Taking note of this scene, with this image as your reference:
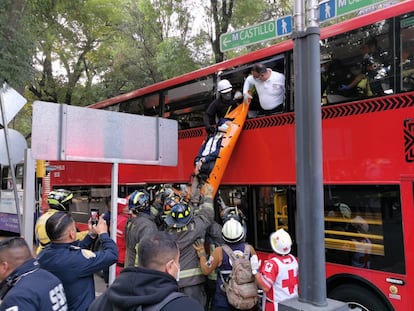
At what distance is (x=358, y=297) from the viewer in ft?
15.6

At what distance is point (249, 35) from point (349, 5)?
0.92 m

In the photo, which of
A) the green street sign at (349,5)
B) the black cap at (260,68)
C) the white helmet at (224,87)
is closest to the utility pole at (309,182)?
→ the green street sign at (349,5)

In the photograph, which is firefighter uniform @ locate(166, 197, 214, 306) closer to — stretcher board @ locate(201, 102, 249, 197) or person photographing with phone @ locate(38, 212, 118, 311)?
person photographing with phone @ locate(38, 212, 118, 311)

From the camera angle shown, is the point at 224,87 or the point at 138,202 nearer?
the point at 138,202

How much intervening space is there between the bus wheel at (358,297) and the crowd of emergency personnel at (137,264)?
102cm

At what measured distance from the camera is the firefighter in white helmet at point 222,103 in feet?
21.4

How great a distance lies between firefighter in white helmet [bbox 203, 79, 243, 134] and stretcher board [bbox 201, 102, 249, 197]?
0.33 meters

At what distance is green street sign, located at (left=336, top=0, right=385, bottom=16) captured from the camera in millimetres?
2957

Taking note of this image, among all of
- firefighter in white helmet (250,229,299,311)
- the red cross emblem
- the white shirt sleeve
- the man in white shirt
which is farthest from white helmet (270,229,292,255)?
the white shirt sleeve

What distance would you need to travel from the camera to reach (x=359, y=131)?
4926mm

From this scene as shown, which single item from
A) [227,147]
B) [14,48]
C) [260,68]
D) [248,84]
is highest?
[14,48]

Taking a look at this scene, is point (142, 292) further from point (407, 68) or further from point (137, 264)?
point (407, 68)

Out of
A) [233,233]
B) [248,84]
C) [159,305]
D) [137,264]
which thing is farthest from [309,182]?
[248,84]

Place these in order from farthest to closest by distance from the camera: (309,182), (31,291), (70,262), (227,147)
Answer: (227,147) → (70,262) → (309,182) → (31,291)
